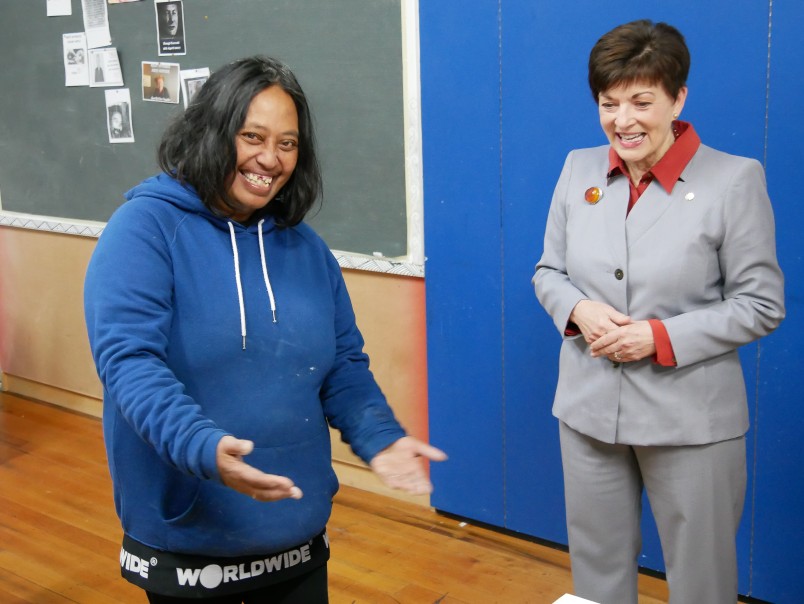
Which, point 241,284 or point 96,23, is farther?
point 96,23

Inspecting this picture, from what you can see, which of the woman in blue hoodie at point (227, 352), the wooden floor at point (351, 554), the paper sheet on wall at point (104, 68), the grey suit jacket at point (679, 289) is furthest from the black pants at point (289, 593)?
the paper sheet on wall at point (104, 68)

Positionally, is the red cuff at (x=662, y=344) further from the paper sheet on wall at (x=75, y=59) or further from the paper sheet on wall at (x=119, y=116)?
the paper sheet on wall at (x=75, y=59)

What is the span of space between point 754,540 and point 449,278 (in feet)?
4.00

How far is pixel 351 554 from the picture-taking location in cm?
313

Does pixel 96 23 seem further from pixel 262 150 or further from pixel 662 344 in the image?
pixel 662 344

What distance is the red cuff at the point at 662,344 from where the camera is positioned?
194cm

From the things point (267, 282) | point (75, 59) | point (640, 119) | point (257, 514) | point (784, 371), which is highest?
point (75, 59)

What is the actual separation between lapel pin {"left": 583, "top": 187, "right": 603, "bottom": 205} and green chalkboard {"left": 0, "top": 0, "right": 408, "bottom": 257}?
124 centimetres

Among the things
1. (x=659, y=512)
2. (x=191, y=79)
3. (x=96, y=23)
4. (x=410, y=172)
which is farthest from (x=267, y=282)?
(x=96, y=23)

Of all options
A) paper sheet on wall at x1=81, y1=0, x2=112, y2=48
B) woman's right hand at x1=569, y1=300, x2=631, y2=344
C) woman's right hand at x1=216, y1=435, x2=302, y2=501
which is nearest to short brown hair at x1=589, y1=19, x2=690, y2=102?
woman's right hand at x1=569, y1=300, x2=631, y2=344

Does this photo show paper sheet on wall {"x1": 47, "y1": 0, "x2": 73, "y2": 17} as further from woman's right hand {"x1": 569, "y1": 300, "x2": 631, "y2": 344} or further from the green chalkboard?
woman's right hand {"x1": 569, "y1": 300, "x2": 631, "y2": 344}

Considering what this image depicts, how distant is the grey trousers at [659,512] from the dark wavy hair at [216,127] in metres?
1.06

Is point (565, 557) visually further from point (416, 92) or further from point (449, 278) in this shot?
point (416, 92)

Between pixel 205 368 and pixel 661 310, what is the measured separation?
3.32 ft
